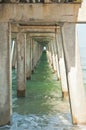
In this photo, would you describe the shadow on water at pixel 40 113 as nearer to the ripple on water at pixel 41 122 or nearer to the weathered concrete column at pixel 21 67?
the ripple on water at pixel 41 122

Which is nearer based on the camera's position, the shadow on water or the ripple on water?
the ripple on water

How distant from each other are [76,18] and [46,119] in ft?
11.5

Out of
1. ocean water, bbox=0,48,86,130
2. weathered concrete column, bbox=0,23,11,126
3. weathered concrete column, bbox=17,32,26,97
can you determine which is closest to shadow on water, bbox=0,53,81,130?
ocean water, bbox=0,48,86,130

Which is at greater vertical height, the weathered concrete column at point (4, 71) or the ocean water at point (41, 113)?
the weathered concrete column at point (4, 71)

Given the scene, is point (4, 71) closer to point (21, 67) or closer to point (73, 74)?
point (73, 74)

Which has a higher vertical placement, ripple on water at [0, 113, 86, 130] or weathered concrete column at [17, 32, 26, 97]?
weathered concrete column at [17, 32, 26, 97]

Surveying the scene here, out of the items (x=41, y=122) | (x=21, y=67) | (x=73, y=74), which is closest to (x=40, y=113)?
(x=41, y=122)

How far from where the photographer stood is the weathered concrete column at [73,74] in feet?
37.8

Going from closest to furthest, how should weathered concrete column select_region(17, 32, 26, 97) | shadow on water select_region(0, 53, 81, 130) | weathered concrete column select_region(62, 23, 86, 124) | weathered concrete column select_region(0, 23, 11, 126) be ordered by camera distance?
1. weathered concrete column select_region(0, 23, 11, 126)
2. weathered concrete column select_region(62, 23, 86, 124)
3. shadow on water select_region(0, 53, 81, 130)
4. weathered concrete column select_region(17, 32, 26, 97)

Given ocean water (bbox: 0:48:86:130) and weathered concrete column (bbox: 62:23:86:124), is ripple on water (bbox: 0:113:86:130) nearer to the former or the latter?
ocean water (bbox: 0:48:86:130)

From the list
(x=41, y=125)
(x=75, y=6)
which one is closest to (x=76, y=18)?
(x=75, y=6)

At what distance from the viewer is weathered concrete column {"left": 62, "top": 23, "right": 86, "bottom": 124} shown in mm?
11508

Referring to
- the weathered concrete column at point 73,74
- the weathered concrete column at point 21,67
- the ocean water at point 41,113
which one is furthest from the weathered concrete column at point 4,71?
the weathered concrete column at point 21,67

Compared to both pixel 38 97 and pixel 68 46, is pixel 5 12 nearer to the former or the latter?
pixel 68 46
